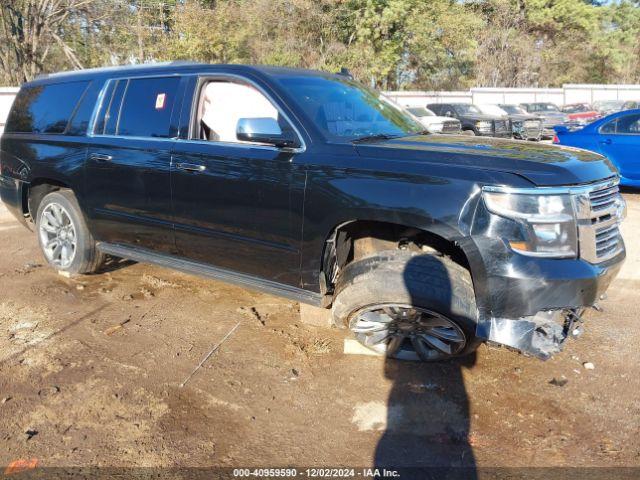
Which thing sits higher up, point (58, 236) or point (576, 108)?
point (576, 108)

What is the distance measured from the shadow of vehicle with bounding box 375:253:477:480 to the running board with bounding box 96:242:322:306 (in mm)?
748

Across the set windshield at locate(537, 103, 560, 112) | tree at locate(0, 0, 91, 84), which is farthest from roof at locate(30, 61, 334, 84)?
windshield at locate(537, 103, 560, 112)

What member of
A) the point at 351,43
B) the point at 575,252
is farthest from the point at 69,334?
the point at 351,43

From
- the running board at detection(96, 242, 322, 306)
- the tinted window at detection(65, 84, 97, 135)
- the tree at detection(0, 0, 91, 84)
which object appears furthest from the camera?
the tree at detection(0, 0, 91, 84)

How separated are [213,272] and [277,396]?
125cm

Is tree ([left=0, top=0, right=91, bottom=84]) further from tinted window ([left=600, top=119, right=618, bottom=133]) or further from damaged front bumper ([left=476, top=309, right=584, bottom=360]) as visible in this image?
damaged front bumper ([left=476, top=309, right=584, bottom=360])

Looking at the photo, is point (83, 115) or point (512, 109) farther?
point (512, 109)

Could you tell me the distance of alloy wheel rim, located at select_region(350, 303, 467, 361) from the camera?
3531mm

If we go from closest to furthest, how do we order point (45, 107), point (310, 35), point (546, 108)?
point (45, 107), point (546, 108), point (310, 35)

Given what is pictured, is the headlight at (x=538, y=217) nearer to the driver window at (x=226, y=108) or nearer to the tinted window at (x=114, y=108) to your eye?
the driver window at (x=226, y=108)

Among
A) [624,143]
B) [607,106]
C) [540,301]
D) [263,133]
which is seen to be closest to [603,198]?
[540,301]

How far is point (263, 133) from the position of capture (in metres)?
3.73

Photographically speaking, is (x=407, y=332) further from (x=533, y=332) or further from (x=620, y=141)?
(x=620, y=141)

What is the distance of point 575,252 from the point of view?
10.3ft
